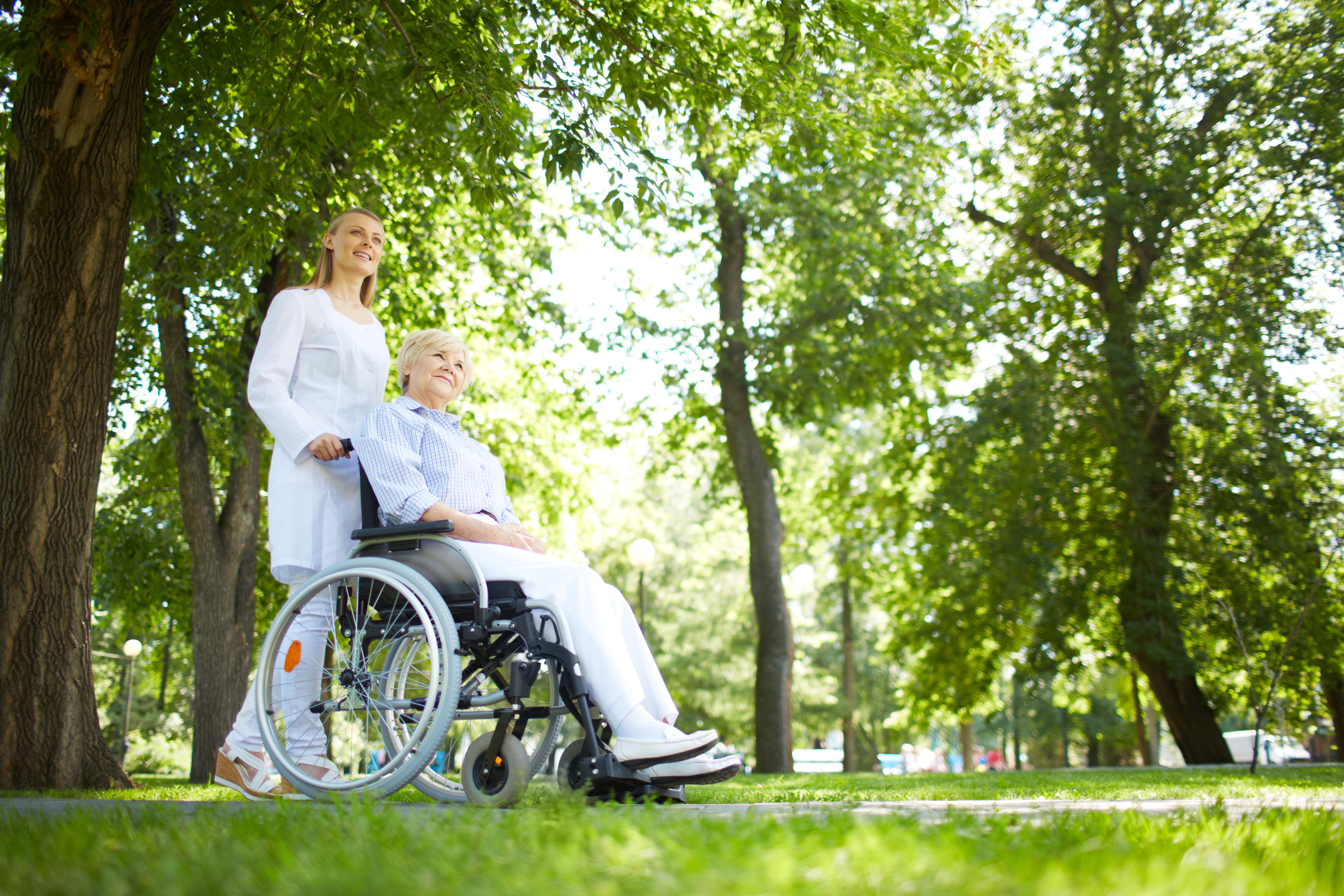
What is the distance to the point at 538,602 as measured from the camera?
336 cm

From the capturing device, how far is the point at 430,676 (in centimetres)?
336

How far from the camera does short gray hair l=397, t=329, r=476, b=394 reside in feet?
14.0

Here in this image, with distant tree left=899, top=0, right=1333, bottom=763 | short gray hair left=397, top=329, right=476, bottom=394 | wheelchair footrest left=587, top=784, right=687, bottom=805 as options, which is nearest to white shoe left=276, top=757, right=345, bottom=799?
wheelchair footrest left=587, top=784, right=687, bottom=805

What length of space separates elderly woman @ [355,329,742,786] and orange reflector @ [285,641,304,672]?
0.59 metres

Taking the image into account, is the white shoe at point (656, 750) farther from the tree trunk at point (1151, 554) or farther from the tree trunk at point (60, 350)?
the tree trunk at point (1151, 554)

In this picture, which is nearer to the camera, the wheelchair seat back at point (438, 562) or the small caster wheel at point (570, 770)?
the small caster wheel at point (570, 770)

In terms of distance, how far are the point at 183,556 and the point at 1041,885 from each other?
15447 mm

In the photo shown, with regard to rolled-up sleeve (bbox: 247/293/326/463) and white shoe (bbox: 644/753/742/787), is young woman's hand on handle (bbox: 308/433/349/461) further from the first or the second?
white shoe (bbox: 644/753/742/787)

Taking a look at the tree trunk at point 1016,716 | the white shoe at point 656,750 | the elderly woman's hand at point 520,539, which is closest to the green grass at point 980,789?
the white shoe at point 656,750

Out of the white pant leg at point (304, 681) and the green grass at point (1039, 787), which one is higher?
the white pant leg at point (304, 681)

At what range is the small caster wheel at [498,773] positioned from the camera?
3.32 m

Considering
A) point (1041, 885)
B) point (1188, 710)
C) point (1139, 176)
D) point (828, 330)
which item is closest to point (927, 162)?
point (828, 330)

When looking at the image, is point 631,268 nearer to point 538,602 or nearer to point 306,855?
point 538,602

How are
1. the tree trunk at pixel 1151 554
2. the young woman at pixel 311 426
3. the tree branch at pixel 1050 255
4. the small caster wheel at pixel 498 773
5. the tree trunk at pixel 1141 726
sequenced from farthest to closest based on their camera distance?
the tree trunk at pixel 1141 726, the tree branch at pixel 1050 255, the tree trunk at pixel 1151 554, the young woman at pixel 311 426, the small caster wheel at pixel 498 773
